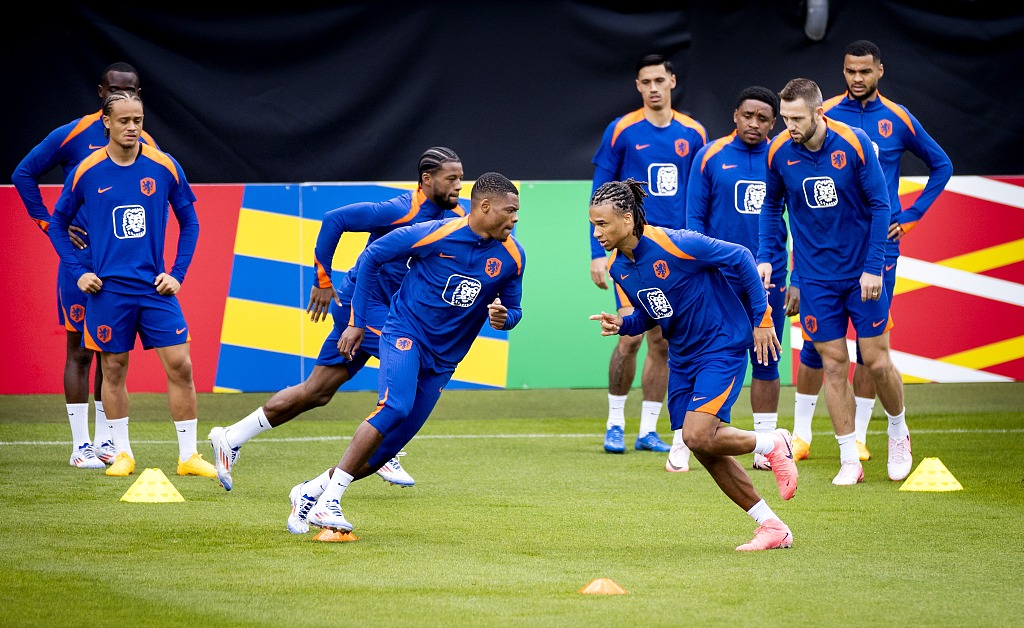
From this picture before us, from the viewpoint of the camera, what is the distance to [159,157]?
28.5ft

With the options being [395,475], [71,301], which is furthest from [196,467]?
[71,301]

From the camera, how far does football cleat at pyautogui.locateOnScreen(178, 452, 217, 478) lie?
28.5 ft

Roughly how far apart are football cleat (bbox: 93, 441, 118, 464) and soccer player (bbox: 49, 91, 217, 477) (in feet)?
1.20

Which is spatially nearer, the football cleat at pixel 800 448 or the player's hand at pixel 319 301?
the player's hand at pixel 319 301

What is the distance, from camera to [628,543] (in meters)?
6.68

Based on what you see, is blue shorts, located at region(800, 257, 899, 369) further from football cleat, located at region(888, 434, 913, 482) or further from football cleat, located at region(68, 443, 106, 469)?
football cleat, located at region(68, 443, 106, 469)

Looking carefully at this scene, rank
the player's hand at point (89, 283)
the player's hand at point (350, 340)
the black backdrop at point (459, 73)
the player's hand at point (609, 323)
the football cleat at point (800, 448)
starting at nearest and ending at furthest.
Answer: the player's hand at point (609, 323) < the player's hand at point (350, 340) < the player's hand at point (89, 283) < the football cleat at point (800, 448) < the black backdrop at point (459, 73)

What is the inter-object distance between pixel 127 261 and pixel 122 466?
3.97 feet

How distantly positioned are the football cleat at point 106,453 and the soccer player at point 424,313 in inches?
99.9

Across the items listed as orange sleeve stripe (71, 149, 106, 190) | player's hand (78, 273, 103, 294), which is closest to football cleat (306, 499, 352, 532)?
player's hand (78, 273, 103, 294)

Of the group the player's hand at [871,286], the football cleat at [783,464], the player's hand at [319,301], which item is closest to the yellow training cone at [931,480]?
the player's hand at [871,286]

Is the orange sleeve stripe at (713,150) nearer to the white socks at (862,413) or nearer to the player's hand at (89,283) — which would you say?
the white socks at (862,413)

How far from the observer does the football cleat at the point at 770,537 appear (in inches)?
253

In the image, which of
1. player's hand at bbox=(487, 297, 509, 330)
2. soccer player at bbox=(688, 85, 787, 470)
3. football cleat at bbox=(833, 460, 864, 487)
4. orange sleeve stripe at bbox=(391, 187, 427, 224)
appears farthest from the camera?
soccer player at bbox=(688, 85, 787, 470)
